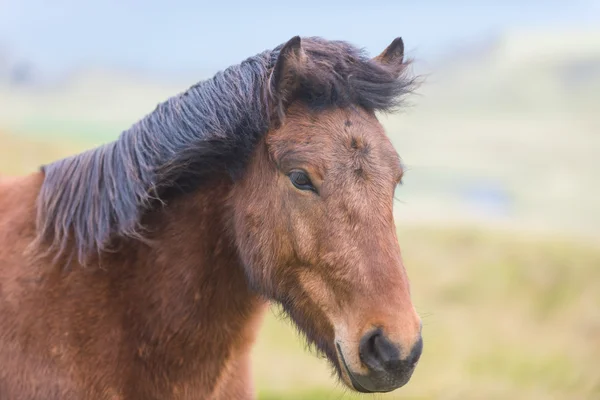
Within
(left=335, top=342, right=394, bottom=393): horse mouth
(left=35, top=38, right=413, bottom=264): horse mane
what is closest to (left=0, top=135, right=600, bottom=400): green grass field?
(left=35, top=38, right=413, bottom=264): horse mane

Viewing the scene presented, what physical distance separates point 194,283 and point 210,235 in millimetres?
240

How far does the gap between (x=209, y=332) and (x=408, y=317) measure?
3.61 ft

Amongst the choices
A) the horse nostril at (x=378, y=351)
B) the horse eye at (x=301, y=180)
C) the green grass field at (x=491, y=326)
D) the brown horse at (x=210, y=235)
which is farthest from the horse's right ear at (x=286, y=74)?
the green grass field at (x=491, y=326)

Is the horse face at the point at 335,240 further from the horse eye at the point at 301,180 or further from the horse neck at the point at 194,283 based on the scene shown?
the horse neck at the point at 194,283

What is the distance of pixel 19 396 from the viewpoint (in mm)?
3035

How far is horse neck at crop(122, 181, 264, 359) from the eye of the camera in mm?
3131

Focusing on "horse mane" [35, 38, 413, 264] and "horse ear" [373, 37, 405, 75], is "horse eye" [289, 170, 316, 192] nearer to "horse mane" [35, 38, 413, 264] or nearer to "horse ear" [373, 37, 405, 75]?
"horse mane" [35, 38, 413, 264]

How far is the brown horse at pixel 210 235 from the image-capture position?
2.71 meters

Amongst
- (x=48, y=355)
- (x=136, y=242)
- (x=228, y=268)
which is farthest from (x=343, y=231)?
(x=48, y=355)

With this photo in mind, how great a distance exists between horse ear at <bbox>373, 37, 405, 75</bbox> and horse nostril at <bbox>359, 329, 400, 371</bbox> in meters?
1.39

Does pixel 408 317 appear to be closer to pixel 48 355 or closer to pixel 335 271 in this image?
pixel 335 271

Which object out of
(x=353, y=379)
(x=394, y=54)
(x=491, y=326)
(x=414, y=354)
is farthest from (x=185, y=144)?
(x=491, y=326)

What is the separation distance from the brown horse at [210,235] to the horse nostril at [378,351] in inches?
2.3

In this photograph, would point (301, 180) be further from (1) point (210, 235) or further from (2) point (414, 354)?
(2) point (414, 354)
